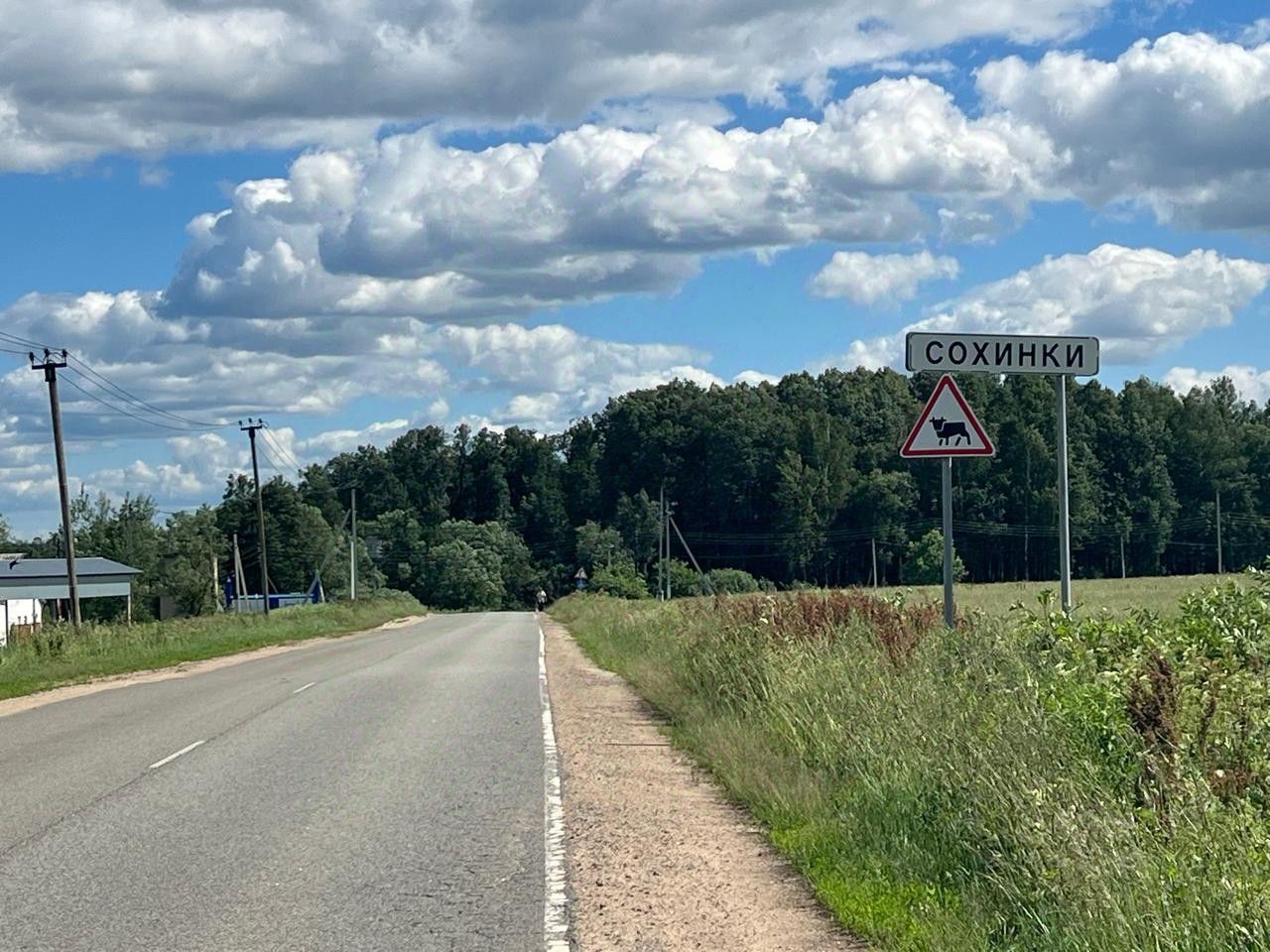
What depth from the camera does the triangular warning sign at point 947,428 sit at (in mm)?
11906

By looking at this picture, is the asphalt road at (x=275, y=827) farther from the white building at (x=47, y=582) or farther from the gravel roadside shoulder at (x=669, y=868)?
the white building at (x=47, y=582)

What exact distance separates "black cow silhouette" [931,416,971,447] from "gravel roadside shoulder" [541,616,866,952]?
3.43 m

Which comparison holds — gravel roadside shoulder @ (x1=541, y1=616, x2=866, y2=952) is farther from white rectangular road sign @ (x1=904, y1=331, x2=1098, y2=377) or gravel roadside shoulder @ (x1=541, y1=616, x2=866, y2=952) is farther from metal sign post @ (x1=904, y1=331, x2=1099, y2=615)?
white rectangular road sign @ (x1=904, y1=331, x2=1098, y2=377)

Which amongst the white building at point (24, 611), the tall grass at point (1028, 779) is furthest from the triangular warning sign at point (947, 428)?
the white building at point (24, 611)

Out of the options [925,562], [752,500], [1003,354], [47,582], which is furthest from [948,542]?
[752,500]

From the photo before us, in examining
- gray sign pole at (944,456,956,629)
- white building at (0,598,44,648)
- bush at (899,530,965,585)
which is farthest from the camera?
bush at (899,530,965,585)

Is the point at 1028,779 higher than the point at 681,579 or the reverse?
higher

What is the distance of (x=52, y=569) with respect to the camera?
90000 millimetres

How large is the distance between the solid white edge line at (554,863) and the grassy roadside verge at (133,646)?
14.6 meters

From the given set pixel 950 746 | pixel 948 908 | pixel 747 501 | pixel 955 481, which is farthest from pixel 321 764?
pixel 747 501

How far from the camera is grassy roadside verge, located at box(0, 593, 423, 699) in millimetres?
29703

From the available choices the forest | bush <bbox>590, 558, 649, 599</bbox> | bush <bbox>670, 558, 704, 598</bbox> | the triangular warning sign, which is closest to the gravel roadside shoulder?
the triangular warning sign

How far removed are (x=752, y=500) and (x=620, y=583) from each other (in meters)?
29.2

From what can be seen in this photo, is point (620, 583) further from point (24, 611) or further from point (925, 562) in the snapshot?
point (24, 611)
